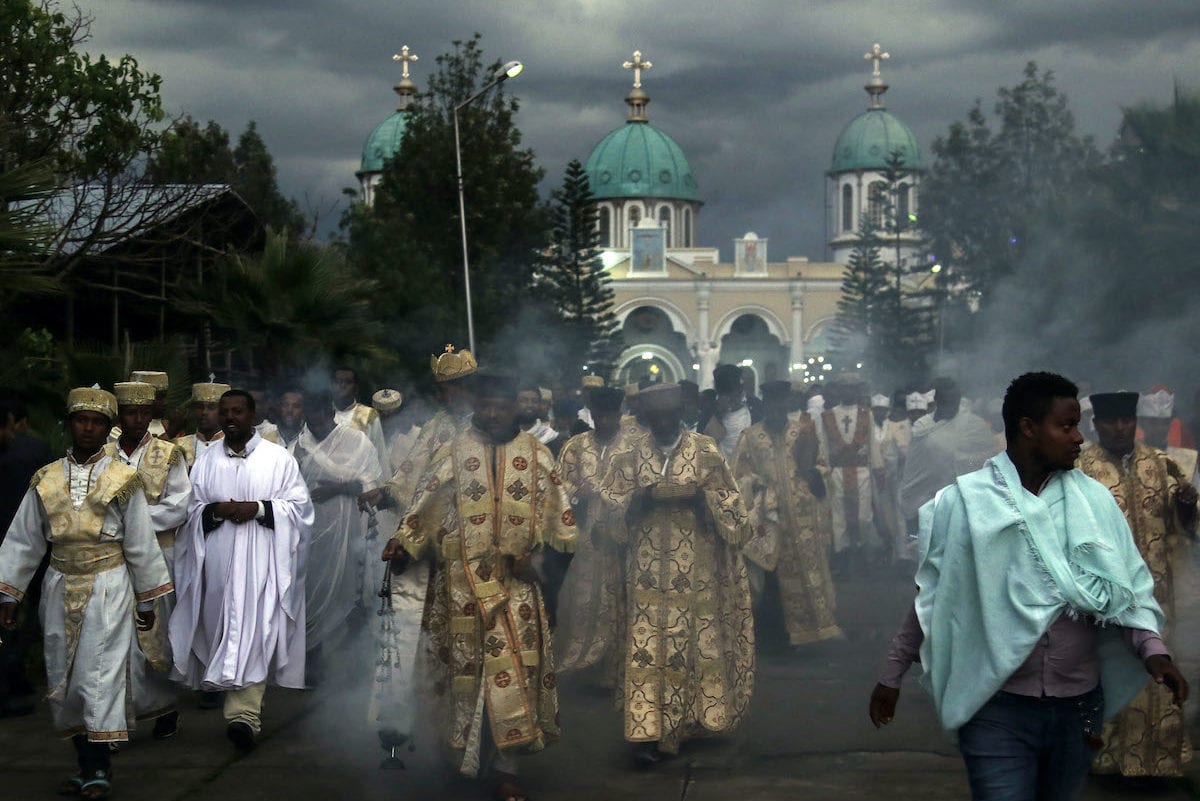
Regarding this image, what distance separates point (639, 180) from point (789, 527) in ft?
252

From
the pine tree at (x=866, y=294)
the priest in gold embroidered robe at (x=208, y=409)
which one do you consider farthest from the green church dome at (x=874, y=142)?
the priest in gold embroidered robe at (x=208, y=409)

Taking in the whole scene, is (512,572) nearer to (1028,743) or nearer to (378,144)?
(1028,743)

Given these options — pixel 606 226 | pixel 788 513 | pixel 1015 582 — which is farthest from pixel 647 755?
pixel 606 226

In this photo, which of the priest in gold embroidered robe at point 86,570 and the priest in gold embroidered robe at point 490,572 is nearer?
the priest in gold embroidered robe at point 490,572

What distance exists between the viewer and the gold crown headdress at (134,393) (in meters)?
7.58

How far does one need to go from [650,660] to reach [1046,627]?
11.0 ft

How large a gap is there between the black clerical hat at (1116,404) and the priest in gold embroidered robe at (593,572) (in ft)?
8.72

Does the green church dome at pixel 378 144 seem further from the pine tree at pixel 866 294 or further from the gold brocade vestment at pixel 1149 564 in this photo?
the gold brocade vestment at pixel 1149 564

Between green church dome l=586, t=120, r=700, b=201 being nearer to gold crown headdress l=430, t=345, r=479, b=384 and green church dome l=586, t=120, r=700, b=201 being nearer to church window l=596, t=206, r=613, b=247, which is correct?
church window l=596, t=206, r=613, b=247

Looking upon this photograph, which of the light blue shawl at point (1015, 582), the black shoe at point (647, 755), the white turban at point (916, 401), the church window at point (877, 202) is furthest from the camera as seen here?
the church window at point (877, 202)

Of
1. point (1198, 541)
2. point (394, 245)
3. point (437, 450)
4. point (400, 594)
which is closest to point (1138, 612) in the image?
point (1198, 541)

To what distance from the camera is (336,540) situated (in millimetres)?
9773

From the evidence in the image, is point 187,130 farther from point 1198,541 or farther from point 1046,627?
point 1046,627

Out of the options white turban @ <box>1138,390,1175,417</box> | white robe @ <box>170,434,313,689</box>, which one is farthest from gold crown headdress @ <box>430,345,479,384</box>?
white turban @ <box>1138,390,1175,417</box>
